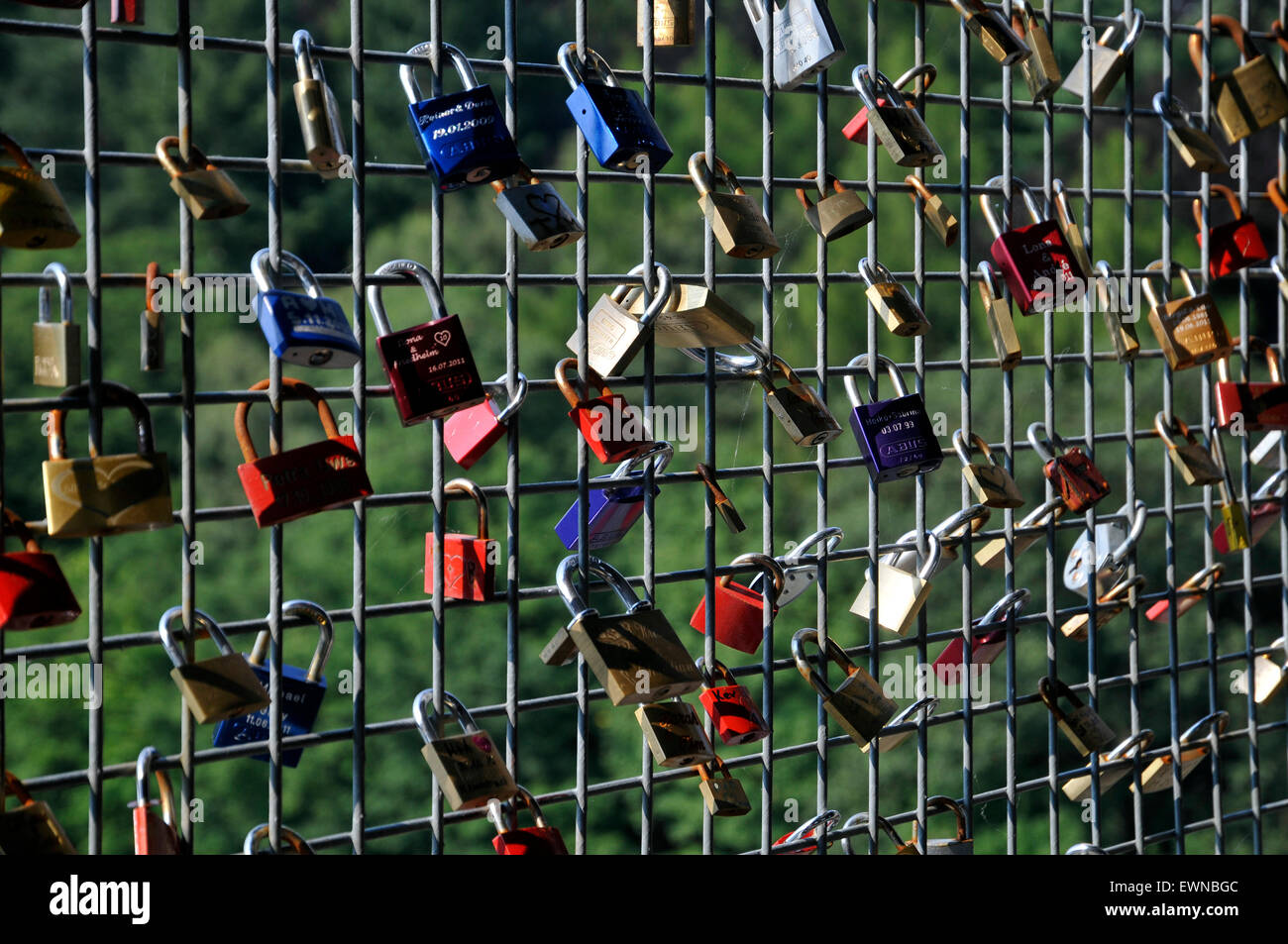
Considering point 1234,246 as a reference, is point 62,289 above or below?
below

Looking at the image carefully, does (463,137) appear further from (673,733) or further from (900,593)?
(900,593)

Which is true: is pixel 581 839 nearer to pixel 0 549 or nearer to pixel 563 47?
pixel 0 549

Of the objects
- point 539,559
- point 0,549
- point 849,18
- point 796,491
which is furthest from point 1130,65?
point 539,559

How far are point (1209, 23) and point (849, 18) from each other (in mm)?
4905

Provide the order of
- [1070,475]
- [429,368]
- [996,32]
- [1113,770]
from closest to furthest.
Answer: [429,368] → [996,32] → [1070,475] → [1113,770]

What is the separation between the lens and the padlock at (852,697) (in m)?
1.19

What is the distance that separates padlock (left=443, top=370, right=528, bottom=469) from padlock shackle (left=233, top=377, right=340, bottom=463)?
0.32ft

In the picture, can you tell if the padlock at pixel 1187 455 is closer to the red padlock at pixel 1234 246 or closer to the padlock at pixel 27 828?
the red padlock at pixel 1234 246

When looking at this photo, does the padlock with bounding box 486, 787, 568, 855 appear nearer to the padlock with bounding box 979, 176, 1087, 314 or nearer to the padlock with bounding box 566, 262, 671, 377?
the padlock with bounding box 566, 262, 671, 377

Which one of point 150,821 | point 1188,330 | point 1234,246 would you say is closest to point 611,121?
point 150,821

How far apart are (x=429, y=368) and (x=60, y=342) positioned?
26cm

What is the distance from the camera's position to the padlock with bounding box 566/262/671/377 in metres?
1.06

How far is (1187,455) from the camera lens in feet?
4.87
